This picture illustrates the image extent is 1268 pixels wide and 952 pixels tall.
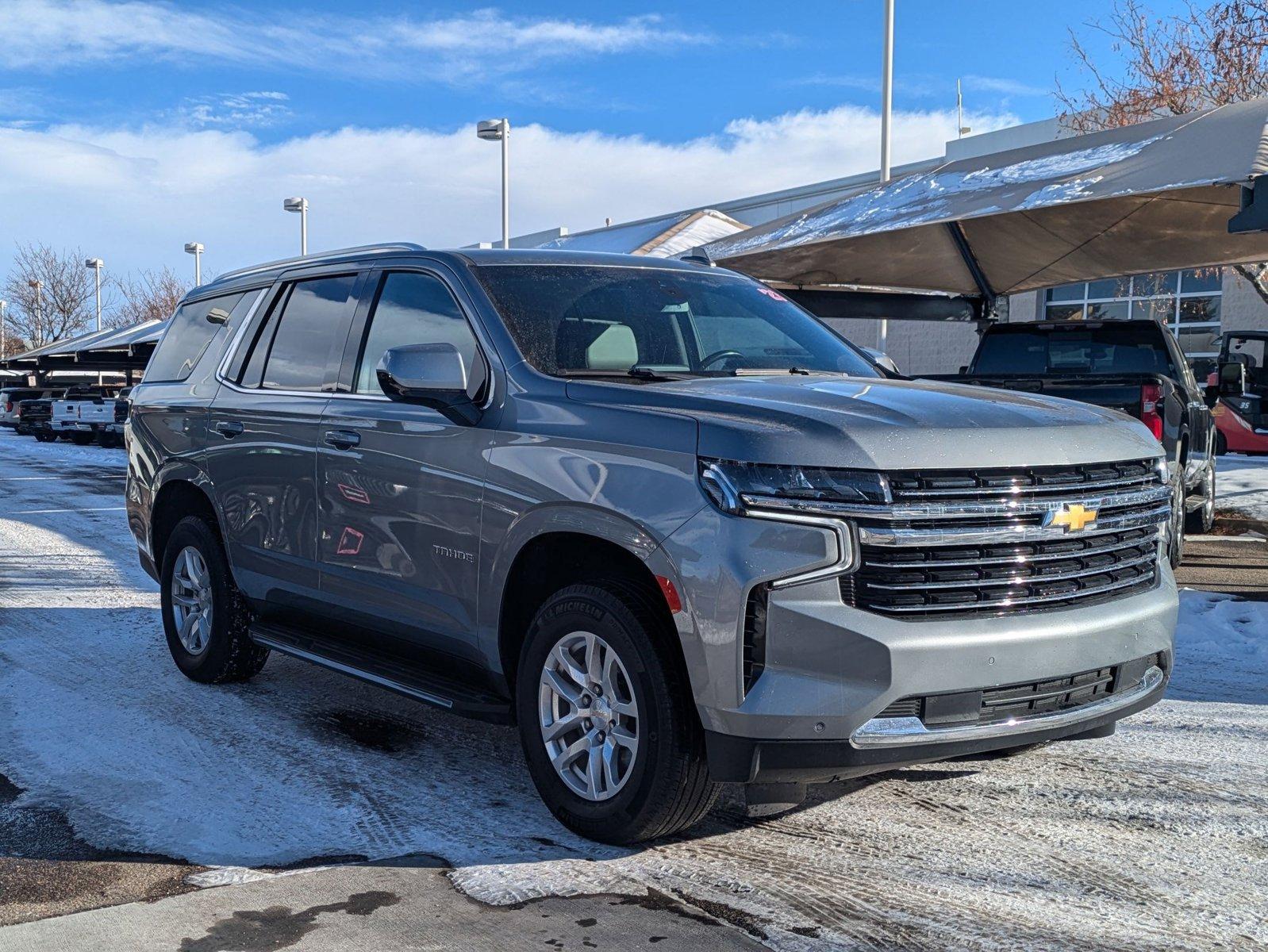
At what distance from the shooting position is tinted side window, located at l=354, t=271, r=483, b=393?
4867 millimetres

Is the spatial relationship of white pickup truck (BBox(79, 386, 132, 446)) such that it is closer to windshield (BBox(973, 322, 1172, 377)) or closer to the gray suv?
windshield (BBox(973, 322, 1172, 377))

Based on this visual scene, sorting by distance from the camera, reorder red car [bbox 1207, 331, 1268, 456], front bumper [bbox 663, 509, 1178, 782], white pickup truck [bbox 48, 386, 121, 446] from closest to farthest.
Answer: front bumper [bbox 663, 509, 1178, 782], red car [bbox 1207, 331, 1268, 456], white pickup truck [bbox 48, 386, 121, 446]

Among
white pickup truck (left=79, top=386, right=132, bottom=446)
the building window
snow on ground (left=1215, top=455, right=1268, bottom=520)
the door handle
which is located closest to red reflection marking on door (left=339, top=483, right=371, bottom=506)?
the door handle

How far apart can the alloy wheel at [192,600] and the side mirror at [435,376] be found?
2174 mm

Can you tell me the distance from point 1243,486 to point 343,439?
14.3m

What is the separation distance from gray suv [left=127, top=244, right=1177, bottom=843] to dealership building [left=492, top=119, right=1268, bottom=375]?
513 inches

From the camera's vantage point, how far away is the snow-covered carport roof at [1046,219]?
31.7 feet

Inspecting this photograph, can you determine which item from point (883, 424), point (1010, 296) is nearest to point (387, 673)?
point (883, 424)

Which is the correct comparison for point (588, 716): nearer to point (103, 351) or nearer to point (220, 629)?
point (220, 629)

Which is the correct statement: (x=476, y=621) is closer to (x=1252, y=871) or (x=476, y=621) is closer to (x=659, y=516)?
(x=659, y=516)

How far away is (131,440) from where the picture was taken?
7.07 metres

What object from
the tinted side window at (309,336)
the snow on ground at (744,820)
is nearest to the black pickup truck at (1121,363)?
the snow on ground at (744,820)

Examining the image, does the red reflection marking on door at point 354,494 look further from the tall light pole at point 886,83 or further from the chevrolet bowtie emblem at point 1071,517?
the tall light pole at point 886,83

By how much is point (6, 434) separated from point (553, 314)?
36.0m
